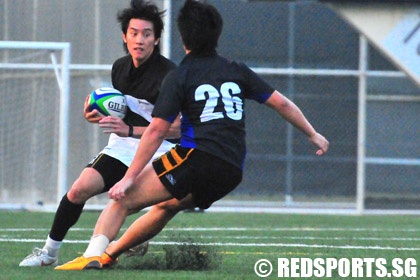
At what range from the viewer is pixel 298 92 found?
17.1m

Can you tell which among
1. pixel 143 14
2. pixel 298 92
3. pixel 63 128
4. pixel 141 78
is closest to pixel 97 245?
pixel 141 78

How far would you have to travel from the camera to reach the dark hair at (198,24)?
693 centimetres

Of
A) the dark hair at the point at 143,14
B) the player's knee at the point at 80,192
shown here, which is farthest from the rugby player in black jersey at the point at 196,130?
the dark hair at the point at 143,14

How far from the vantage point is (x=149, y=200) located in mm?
7012

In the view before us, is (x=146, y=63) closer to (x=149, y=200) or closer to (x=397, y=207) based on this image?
(x=149, y=200)

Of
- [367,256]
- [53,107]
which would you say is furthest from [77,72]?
[367,256]

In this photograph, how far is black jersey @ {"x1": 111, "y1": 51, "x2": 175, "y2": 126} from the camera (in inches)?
305

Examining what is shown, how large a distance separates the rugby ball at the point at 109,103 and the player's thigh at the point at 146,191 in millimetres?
793

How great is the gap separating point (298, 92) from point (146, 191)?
1030 cm

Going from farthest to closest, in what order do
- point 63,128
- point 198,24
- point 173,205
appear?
point 63,128, point 173,205, point 198,24

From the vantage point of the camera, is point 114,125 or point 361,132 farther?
point 361,132

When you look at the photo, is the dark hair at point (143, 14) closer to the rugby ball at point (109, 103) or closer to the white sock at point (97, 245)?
the rugby ball at point (109, 103)

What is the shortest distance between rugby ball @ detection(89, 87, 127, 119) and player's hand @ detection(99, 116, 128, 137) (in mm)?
218

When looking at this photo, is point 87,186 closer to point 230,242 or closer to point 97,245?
point 97,245
